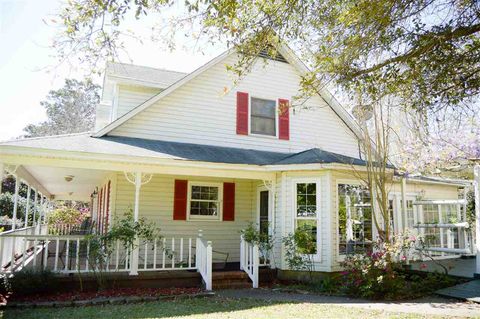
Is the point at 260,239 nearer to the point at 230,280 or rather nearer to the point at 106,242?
the point at 230,280

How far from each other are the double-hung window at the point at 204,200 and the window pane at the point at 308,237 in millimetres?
2886

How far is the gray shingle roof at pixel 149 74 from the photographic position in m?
13.4

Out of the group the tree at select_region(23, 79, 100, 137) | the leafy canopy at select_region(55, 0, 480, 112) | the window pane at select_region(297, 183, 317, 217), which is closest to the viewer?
the leafy canopy at select_region(55, 0, 480, 112)

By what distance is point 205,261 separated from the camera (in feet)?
30.6

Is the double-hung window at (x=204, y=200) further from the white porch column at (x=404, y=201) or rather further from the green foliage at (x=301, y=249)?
→ the white porch column at (x=404, y=201)

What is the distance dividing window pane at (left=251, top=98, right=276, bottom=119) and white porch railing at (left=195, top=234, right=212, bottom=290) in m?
5.61

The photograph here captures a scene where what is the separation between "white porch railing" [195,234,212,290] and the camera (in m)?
9.02

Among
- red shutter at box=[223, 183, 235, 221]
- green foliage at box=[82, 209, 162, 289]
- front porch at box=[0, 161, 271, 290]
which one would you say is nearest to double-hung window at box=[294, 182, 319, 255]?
front porch at box=[0, 161, 271, 290]

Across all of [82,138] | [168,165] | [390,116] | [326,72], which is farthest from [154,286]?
[390,116]

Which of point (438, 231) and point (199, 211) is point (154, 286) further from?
point (438, 231)

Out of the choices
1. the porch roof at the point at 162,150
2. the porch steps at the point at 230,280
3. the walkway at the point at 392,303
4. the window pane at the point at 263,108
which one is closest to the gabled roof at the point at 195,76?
the porch roof at the point at 162,150

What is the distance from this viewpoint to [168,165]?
31.6 ft

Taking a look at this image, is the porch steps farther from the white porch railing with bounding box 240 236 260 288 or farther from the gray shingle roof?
the gray shingle roof

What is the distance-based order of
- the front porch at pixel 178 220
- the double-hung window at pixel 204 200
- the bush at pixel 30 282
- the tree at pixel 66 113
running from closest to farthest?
the bush at pixel 30 282, the front porch at pixel 178 220, the double-hung window at pixel 204 200, the tree at pixel 66 113
